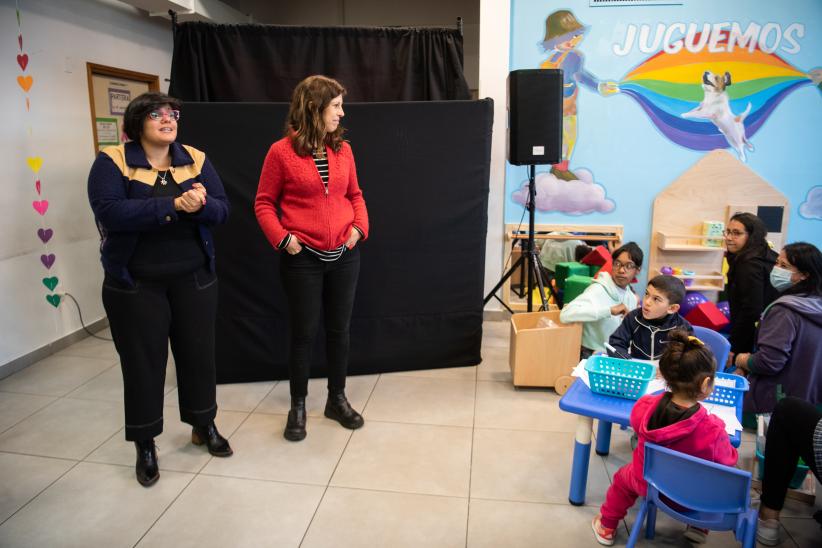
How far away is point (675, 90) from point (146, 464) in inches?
155

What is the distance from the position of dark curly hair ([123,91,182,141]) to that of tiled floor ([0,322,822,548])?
1.36 m

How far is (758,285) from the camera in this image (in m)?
2.89

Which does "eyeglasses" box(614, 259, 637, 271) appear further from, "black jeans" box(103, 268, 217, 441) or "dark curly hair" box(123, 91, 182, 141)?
"dark curly hair" box(123, 91, 182, 141)

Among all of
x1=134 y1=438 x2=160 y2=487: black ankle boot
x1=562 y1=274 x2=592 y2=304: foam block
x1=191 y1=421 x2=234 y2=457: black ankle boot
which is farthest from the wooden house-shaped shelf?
x1=134 y1=438 x2=160 y2=487: black ankle boot

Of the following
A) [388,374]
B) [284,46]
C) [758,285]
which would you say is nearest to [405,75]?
[284,46]

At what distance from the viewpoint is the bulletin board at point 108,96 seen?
4.06 metres

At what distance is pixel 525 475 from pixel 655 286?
937 mm

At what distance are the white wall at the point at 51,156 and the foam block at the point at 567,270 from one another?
3.27 metres

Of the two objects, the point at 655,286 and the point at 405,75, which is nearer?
the point at 655,286

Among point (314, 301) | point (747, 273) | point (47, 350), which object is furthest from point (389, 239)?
point (47, 350)

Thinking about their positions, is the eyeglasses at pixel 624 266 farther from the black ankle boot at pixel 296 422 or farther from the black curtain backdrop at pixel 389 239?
the black ankle boot at pixel 296 422

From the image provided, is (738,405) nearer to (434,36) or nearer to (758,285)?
(758,285)

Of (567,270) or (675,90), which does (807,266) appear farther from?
(675,90)

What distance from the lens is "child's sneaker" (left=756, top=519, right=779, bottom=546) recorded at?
1972 mm
